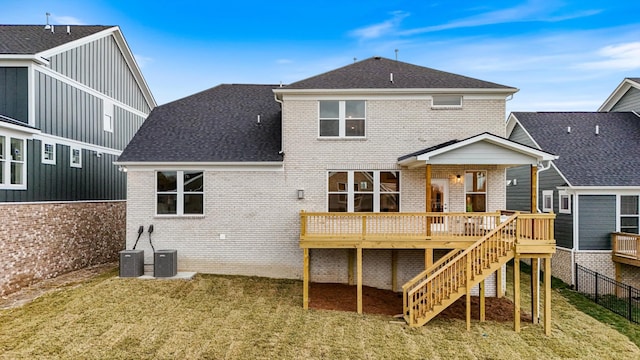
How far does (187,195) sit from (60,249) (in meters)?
5.05

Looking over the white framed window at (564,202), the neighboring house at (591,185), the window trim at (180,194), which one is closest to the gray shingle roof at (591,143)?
the neighboring house at (591,185)

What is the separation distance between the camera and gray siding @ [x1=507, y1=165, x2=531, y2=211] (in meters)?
19.8

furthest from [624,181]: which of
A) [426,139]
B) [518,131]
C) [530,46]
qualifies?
[530,46]

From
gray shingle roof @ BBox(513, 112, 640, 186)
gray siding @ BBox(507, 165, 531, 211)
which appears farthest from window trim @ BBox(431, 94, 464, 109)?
gray siding @ BBox(507, 165, 531, 211)

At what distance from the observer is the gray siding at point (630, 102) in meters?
20.4

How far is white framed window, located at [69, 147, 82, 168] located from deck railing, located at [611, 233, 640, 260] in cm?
2230

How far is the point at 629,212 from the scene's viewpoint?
16.4m

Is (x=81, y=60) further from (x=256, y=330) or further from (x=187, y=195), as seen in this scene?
(x=256, y=330)

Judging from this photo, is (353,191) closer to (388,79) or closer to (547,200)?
(388,79)

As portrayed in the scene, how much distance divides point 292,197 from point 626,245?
1375 centimetres

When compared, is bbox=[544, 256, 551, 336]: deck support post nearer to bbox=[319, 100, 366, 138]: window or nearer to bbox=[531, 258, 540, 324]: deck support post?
bbox=[531, 258, 540, 324]: deck support post

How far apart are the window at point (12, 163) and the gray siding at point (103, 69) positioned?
3560mm

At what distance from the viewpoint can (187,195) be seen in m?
14.2

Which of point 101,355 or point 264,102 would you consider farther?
point 264,102
